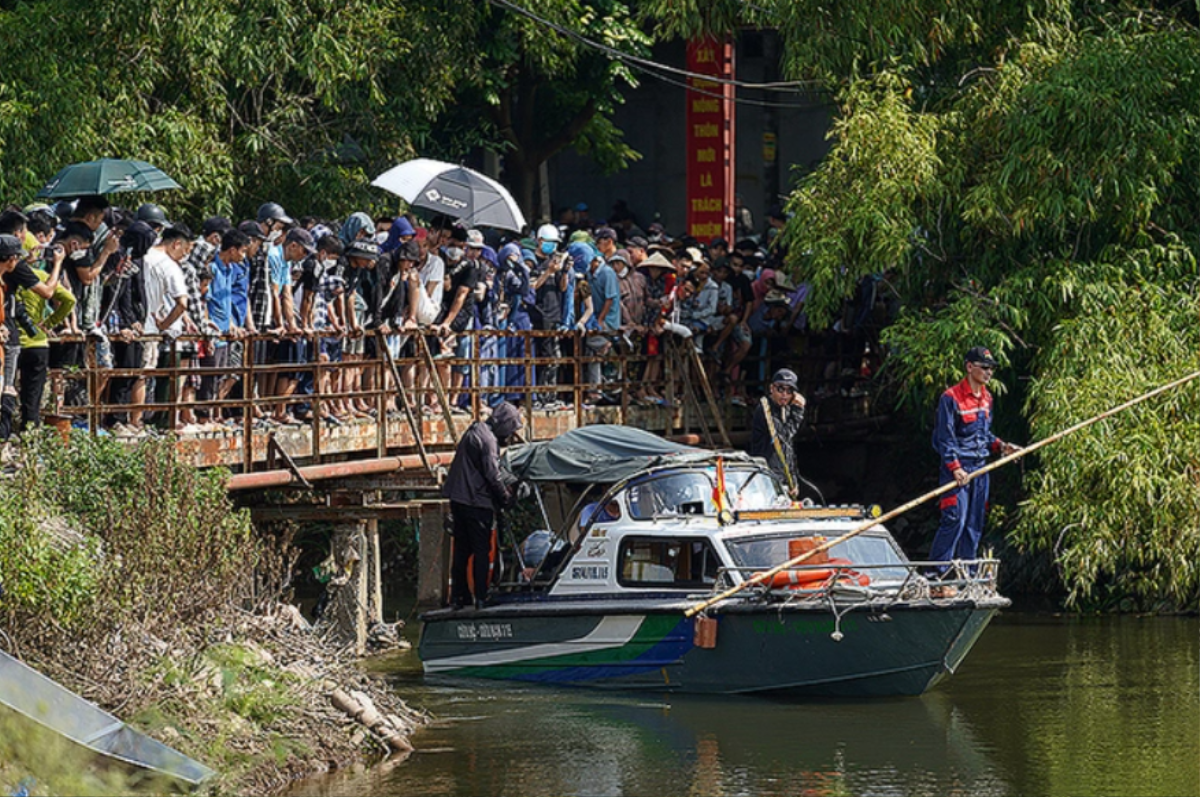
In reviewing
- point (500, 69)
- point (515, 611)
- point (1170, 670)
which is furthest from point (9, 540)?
point (500, 69)

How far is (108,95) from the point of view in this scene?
80.7 ft

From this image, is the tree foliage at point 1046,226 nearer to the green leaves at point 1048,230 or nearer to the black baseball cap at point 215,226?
the green leaves at point 1048,230

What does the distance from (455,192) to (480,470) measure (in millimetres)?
5152

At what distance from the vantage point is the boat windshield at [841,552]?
18.0 m

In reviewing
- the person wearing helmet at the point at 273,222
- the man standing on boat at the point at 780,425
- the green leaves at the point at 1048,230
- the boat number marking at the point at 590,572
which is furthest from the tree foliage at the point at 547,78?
the boat number marking at the point at 590,572

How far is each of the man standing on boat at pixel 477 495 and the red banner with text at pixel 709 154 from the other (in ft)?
44.8

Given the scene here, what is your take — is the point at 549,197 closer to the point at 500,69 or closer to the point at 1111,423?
the point at 500,69

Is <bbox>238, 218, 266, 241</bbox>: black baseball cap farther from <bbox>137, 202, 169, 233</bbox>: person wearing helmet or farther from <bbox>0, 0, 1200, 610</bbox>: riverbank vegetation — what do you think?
<bbox>0, 0, 1200, 610</bbox>: riverbank vegetation

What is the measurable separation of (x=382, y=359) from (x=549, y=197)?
693 inches

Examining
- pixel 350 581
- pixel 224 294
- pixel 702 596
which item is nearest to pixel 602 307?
pixel 350 581

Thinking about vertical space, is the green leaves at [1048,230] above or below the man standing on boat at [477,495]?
above

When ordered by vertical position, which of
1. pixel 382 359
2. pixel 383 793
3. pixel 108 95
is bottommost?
pixel 383 793

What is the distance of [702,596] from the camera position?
17.9 metres

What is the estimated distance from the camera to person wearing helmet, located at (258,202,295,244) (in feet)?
67.7
